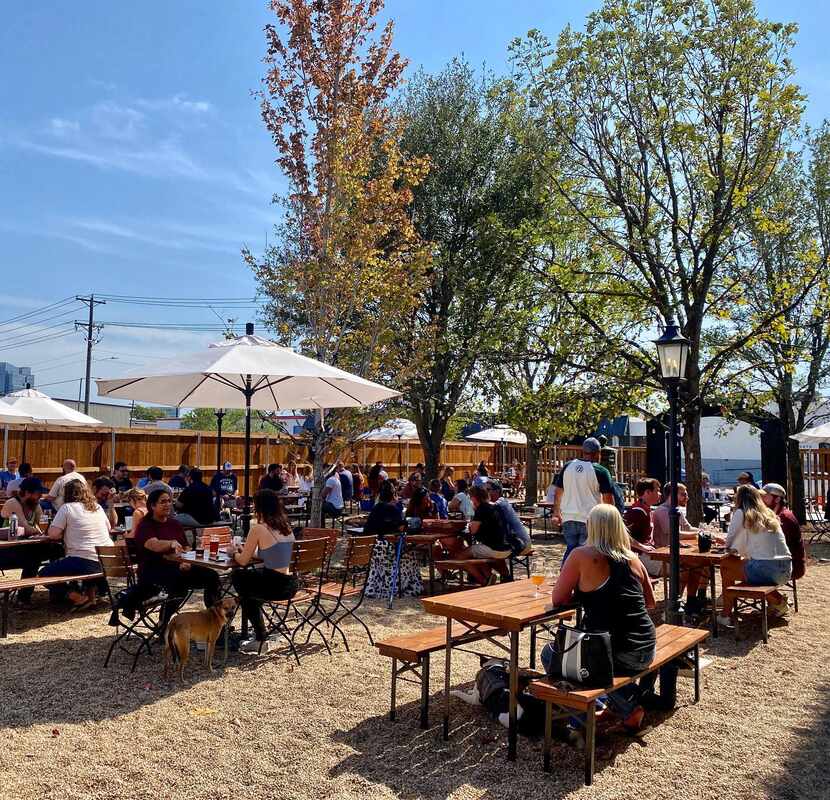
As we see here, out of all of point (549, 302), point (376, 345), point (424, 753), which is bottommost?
point (424, 753)

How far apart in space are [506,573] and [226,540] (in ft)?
10.9

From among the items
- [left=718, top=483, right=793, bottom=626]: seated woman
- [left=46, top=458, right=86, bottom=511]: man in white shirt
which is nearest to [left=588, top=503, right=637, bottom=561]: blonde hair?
[left=718, top=483, right=793, bottom=626]: seated woman

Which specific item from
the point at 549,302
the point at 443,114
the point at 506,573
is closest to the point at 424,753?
the point at 506,573

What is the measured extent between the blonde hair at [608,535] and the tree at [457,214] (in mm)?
11797

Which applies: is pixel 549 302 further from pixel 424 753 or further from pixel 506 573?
pixel 424 753

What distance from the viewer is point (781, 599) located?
24.8 ft

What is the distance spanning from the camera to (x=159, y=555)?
645 cm

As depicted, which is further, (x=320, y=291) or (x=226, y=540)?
(x=320, y=291)

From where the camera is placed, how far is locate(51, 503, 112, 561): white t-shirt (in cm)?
753

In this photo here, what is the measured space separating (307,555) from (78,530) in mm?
2651

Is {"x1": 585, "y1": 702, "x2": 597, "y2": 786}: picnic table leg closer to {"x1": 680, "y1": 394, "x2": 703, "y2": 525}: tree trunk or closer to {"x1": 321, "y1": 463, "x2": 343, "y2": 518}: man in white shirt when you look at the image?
{"x1": 680, "y1": 394, "x2": 703, "y2": 525}: tree trunk

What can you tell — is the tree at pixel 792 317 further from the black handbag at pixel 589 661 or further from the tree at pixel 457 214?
the black handbag at pixel 589 661

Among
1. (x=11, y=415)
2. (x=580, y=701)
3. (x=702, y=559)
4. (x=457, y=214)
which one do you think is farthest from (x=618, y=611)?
(x=457, y=214)

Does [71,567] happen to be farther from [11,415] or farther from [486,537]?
[11,415]
